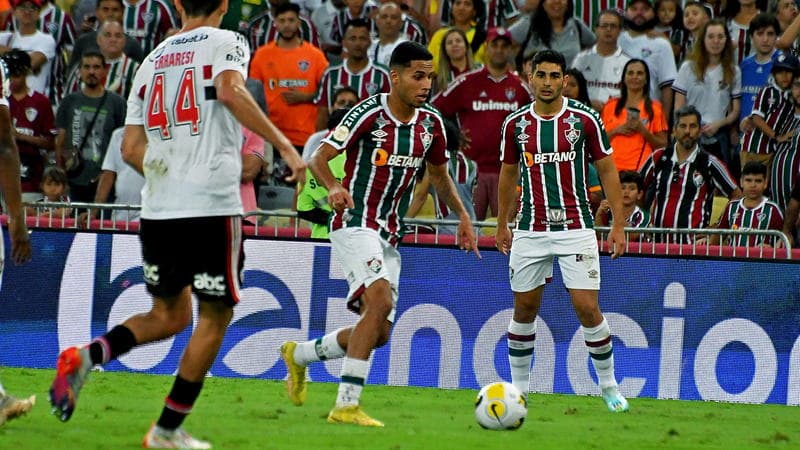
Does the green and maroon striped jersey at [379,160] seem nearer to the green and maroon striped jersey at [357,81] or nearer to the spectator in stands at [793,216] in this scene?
the spectator in stands at [793,216]

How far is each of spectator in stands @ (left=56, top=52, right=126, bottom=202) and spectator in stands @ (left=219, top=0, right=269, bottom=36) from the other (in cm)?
267

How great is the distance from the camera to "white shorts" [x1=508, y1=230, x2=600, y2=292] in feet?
33.2

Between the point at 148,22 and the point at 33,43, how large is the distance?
1.36 metres

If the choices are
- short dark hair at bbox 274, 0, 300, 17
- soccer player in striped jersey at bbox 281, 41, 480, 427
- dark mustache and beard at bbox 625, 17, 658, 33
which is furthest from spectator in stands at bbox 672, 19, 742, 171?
soccer player in striped jersey at bbox 281, 41, 480, 427

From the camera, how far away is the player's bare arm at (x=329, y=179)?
8.59 metres

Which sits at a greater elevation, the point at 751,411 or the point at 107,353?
the point at 107,353

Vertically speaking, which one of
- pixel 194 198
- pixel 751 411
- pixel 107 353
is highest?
pixel 194 198

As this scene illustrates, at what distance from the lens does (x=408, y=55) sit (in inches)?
359

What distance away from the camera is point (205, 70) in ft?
23.4

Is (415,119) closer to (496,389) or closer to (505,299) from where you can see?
(496,389)

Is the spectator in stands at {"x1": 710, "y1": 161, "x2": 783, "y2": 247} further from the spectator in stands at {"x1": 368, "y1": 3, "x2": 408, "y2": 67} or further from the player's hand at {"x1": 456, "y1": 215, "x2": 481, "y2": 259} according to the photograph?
the spectator in stands at {"x1": 368, "y1": 3, "x2": 408, "y2": 67}

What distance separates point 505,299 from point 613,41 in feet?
15.2

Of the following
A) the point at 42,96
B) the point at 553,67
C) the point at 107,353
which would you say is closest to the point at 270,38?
the point at 42,96

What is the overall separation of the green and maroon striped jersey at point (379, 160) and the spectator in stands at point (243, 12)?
8.31 metres
